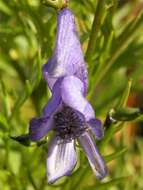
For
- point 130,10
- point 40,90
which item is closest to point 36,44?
point 40,90

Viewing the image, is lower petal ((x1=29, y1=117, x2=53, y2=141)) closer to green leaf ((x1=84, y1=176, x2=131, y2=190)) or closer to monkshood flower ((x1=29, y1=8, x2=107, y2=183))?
monkshood flower ((x1=29, y1=8, x2=107, y2=183))

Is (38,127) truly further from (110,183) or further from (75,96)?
(110,183)

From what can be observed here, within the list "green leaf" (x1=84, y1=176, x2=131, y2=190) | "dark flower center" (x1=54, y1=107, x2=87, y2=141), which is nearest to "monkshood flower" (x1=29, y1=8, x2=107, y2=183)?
"dark flower center" (x1=54, y1=107, x2=87, y2=141)

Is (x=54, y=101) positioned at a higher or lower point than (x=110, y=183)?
higher

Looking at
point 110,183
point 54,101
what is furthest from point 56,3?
point 110,183

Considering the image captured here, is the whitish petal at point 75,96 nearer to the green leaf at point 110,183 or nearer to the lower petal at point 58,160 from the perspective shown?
the lower petal at point 58,160

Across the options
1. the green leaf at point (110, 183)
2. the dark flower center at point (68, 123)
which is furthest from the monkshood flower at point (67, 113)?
the green leaf at point (110, 183)
